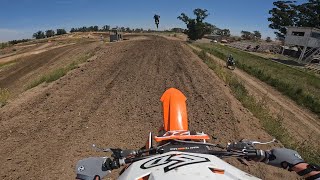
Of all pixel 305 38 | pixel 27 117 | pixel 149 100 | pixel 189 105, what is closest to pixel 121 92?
pixel 149 100

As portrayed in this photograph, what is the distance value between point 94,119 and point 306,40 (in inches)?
1939

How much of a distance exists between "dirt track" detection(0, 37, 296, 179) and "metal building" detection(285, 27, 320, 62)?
40.9 m

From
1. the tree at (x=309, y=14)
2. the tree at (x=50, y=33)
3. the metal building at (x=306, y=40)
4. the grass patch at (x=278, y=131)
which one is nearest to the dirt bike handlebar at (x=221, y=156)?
the grass patch at (x=278, y=131)

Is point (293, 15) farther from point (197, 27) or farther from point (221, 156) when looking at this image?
point (221, 156)

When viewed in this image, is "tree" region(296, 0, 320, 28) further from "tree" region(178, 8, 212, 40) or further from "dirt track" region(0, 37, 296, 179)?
"dirt track" region(0, 37, 296, 179)

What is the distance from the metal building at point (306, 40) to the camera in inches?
1953

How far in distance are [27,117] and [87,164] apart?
8223mm

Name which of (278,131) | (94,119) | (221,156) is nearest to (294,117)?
(278,131)

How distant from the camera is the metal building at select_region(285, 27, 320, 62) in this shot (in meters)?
49.6

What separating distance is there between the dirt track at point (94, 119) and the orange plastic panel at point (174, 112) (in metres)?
3.49

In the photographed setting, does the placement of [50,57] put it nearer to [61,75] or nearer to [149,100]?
[61,75]

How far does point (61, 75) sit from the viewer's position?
1706cm

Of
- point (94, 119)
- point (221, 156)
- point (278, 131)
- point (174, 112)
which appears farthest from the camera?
point (278, 131)

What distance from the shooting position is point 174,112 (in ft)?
13.5
